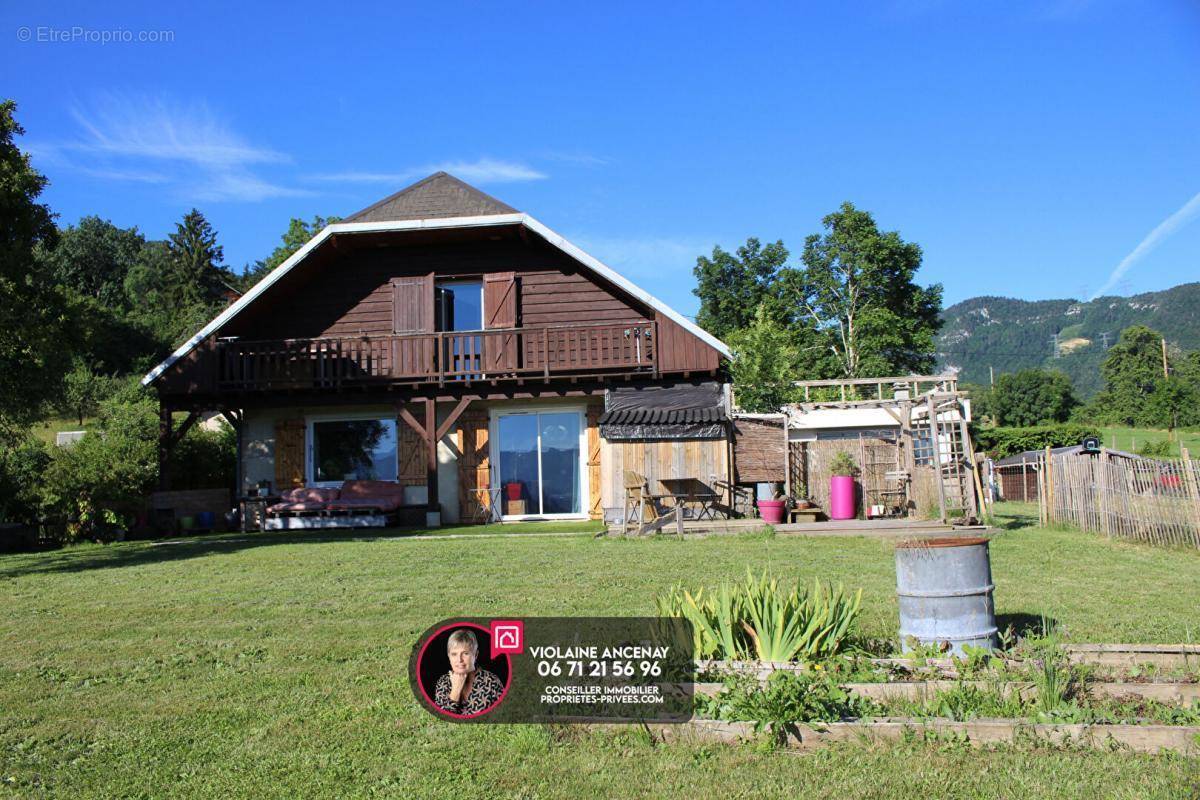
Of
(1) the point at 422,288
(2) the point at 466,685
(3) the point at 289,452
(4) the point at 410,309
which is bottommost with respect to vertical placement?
(2) the point at 466,685

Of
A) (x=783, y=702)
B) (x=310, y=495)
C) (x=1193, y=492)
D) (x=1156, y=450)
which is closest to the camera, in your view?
(x=783, y=702)

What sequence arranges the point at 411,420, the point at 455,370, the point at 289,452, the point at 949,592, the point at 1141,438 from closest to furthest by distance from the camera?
the point at 949,592 < the point at 411,420 < the point at 455,370 < the point at 289,452 < the point at 1141,438

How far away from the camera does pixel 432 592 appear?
8.74m

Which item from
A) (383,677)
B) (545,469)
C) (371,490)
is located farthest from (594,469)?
(383,677)

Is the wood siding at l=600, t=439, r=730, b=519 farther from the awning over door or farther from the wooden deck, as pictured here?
the wooden deck

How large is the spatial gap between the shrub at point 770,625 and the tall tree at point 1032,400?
81.7 metres

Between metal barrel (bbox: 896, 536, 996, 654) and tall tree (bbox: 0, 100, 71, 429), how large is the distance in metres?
12.2

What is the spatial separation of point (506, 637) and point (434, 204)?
52.5ft

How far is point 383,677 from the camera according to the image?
560 cm

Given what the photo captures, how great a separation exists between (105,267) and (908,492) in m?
65.9

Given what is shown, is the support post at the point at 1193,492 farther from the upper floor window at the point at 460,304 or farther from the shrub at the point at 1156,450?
the shrub at the point at 1156,450

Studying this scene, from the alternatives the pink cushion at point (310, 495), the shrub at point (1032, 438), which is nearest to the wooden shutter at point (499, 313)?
the pink cushion at point (310, 495)

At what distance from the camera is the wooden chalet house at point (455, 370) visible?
60.2ft

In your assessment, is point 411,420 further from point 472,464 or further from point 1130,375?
point 1130,375
